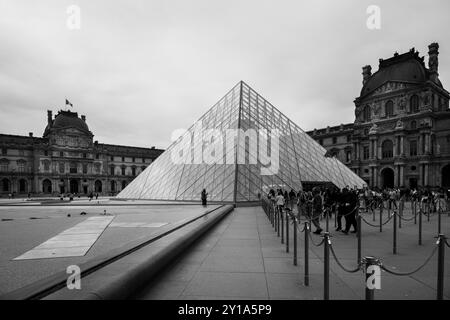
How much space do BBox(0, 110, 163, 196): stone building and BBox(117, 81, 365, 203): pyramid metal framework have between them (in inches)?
1776

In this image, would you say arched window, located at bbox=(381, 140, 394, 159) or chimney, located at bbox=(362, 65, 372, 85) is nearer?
arched window, located at bbox=(381, 140, 394, 159)

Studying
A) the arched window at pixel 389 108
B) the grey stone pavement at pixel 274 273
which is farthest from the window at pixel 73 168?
the arched window at pixel 389 108

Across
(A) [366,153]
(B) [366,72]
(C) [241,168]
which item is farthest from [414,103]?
(C) [241,168]

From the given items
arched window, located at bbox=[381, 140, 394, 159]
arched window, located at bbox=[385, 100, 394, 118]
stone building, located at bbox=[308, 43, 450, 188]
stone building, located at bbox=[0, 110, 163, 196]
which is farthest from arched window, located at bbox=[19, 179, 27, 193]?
arched window, located at bbox=[385, 100, 394, 118]

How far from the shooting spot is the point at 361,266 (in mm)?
2791

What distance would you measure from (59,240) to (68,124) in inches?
2821

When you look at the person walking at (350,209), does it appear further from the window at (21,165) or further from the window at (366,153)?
the window at (21,165)

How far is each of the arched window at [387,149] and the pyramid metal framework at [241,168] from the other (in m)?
29.3

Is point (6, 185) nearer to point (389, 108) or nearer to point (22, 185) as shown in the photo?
point (22, 185)

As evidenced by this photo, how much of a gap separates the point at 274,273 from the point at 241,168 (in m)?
17.1

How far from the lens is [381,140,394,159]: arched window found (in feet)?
171

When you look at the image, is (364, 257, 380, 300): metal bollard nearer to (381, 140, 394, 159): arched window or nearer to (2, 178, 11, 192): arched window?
(381, 140, 394, 159): arched window

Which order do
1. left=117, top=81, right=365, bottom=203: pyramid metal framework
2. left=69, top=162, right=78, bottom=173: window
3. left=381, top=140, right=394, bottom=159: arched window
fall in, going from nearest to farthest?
left=117, top=81, right=365, bottom=203: pyramid metal framework < left=381, top=140, right=394, bottom=159: arched window < left=69, top=162, right=78, bottom=173: window
